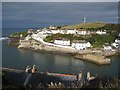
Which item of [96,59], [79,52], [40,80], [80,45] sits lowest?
[40,80]

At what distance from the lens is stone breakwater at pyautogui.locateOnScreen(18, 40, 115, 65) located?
5.91m

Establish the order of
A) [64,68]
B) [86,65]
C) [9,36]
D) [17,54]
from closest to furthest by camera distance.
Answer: [64,68], [86,65], [17,54], [9,36]

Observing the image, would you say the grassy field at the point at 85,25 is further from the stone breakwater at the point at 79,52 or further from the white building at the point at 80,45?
the stone breakwater at the point at 79,52

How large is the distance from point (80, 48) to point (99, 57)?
2.33ft

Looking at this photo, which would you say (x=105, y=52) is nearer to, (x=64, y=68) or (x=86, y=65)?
(x=86, y=65)

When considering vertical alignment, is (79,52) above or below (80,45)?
below

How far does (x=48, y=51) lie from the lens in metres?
6.69

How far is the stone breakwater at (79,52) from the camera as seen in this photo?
19.4 ft

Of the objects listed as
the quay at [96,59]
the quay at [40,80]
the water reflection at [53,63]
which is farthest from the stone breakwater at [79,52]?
the quay at [40,80]

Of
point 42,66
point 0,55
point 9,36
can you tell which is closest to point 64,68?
point 42,66

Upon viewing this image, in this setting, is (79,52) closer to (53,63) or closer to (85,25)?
(85,25)

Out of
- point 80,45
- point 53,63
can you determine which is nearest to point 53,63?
point 53,63

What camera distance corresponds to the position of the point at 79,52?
255 inches

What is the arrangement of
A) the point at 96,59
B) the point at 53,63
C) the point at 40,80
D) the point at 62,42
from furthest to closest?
the point at 62,42, the point at 96,59, the point at 53,63, the point at 40,80
